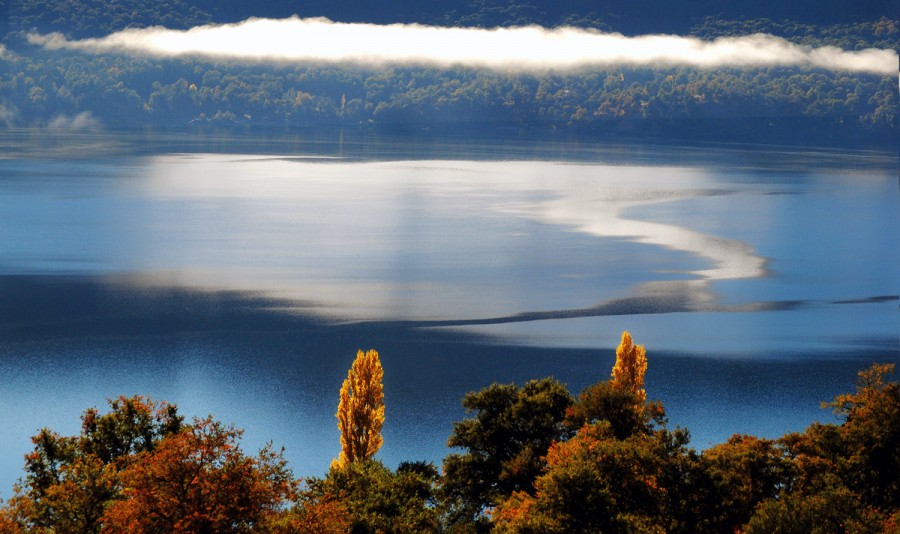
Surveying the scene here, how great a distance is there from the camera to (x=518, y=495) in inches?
1001

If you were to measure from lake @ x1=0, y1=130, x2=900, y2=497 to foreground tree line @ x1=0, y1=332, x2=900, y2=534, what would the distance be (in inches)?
426

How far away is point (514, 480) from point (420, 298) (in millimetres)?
38179

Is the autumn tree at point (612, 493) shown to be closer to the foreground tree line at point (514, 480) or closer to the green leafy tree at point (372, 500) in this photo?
the foreground tree line at point (514, 480)

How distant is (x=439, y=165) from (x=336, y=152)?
33.0 m

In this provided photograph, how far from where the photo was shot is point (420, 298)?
66812mm

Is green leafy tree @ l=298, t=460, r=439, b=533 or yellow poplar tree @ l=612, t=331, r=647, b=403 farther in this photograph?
yellow poplar tree @ l=612, t=331, r=647, b=403

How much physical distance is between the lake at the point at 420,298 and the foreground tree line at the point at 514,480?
10.8 m

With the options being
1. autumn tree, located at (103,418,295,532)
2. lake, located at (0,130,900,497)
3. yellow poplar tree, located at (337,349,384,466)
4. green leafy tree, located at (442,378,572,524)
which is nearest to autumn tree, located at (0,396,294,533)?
autumn tree, located at (103,418,295,532)

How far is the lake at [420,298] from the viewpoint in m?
47.6

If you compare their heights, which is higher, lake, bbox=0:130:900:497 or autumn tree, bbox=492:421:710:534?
autumn tree, bbox=492:421:710:534

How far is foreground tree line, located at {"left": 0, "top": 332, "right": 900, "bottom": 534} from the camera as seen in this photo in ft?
67.5

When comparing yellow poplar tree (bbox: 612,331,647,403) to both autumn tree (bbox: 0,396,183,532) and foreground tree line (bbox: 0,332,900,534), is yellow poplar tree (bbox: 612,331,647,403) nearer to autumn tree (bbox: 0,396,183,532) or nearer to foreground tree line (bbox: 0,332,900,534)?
foreground tree line (bbox: 0,332,900,534)

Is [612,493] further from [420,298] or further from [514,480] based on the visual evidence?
[420,298]

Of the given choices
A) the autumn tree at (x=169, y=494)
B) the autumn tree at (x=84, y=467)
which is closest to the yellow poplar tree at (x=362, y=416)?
the autumn tree at (x=84, y=467)
